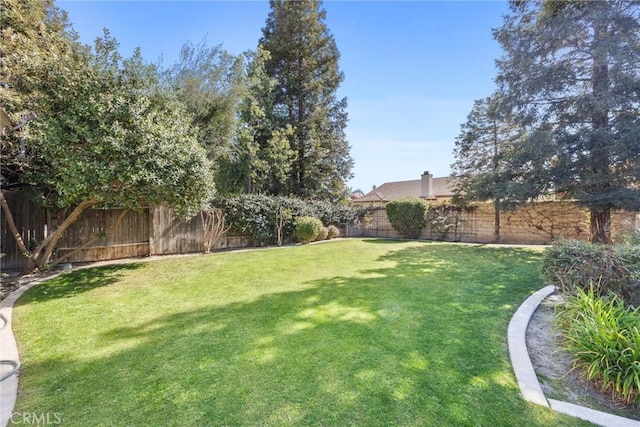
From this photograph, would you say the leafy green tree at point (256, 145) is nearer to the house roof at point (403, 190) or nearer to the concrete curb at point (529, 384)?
the house roof at point (403, 190)

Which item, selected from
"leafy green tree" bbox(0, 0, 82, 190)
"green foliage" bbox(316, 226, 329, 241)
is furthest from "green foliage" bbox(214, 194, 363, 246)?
"leafy green tree" bbox(0, 0, 82, 190)

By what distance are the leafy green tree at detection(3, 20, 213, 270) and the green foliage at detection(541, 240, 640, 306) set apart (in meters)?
6.94

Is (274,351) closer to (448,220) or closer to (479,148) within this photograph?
(448,220)

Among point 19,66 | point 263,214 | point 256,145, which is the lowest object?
point 263,214

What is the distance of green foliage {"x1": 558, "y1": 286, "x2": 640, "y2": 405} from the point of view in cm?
238

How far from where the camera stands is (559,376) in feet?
9.04

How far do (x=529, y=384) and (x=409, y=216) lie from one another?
12.9 m

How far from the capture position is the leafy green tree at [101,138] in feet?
17.9

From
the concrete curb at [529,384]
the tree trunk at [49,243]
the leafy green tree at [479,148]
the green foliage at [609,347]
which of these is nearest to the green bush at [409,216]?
the leafy green tree at [479,148]

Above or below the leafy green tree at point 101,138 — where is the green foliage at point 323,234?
below

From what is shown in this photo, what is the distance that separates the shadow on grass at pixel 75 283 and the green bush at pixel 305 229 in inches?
253

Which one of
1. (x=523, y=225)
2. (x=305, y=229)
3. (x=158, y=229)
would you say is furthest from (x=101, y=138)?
(x=523, y=225)

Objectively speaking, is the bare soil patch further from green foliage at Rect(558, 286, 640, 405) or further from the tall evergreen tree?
the tall evergreen tree

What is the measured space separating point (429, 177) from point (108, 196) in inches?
912
